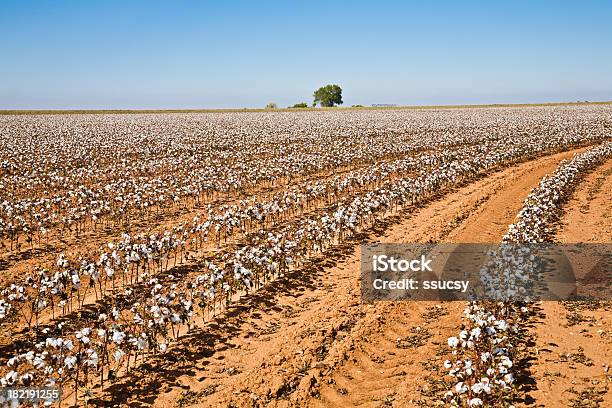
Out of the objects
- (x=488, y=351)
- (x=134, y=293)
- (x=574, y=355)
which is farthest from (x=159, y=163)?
(x=574, y=355)

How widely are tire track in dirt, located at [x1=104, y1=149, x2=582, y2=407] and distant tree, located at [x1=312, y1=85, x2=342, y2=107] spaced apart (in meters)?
168

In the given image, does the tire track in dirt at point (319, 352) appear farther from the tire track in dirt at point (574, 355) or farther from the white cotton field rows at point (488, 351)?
the tire track in dirt at point (574, 355)

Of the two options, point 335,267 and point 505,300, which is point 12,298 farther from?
point 505,300

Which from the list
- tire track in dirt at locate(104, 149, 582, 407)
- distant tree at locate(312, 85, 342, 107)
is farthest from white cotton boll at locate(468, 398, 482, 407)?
distant tree at locate(312, 85, 342, 107)

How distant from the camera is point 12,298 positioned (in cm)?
1075

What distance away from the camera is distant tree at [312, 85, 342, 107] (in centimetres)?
17756

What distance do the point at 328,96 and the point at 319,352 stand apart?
174528 mm

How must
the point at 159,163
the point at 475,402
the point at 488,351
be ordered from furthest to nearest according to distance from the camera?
the point at 159,163
the point at 488,351
the point at 475,402

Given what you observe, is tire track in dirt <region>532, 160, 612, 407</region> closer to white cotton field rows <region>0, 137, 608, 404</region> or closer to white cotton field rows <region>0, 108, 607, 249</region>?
white cotton field rows <region>0, 137, 608, 404</region>

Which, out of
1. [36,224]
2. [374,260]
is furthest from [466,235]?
[36,224]

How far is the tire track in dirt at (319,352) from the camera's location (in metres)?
8.51

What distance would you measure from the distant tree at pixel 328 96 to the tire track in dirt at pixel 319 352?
553 ft

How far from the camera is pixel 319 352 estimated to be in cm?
991

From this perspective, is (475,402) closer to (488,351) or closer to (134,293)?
(488,351)
